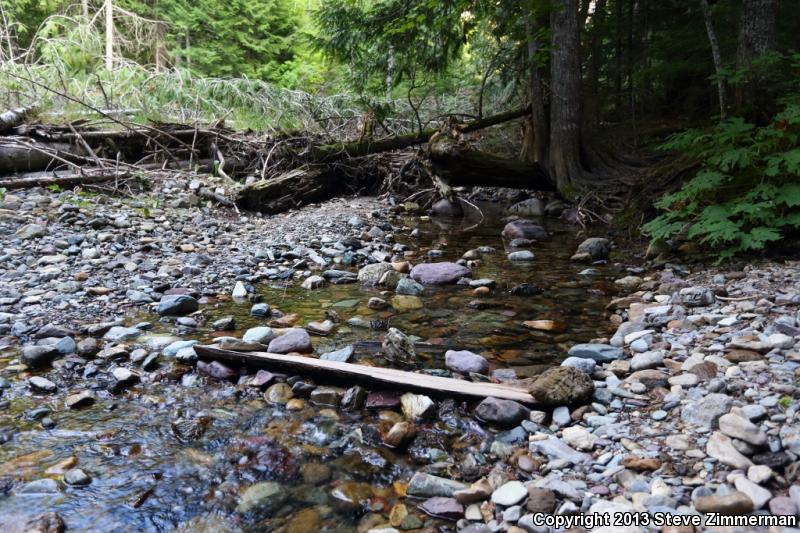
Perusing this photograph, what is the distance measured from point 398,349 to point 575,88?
5890mm

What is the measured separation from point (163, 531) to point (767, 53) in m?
5.50

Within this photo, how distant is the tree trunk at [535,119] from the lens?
766cm

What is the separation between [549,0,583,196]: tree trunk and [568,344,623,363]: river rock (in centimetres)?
504

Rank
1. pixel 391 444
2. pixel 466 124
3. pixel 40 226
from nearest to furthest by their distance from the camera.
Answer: pixel 391 444 → pixel 40 226 → pixel 466 124

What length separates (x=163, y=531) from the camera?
5.92 ft

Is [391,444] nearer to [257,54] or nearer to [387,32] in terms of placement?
[387,32]

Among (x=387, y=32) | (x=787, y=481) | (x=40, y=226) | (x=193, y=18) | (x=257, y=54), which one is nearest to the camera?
(x=787, y=481)

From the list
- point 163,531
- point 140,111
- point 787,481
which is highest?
point 140,111

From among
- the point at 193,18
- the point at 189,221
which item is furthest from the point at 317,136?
the point at 193,18

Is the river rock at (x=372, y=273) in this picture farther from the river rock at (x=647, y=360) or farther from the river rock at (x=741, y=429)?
the river rock at (x=741, y=429)

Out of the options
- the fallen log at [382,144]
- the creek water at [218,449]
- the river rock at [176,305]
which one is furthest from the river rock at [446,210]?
the river rock at [176,305]

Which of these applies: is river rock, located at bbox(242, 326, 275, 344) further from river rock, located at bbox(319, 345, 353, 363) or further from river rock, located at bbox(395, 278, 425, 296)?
river rock, located at bbox(395, 278, 425, 296)

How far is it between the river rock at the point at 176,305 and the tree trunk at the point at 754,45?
5048 mm

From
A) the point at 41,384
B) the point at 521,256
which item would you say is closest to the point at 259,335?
the point at 41,384
